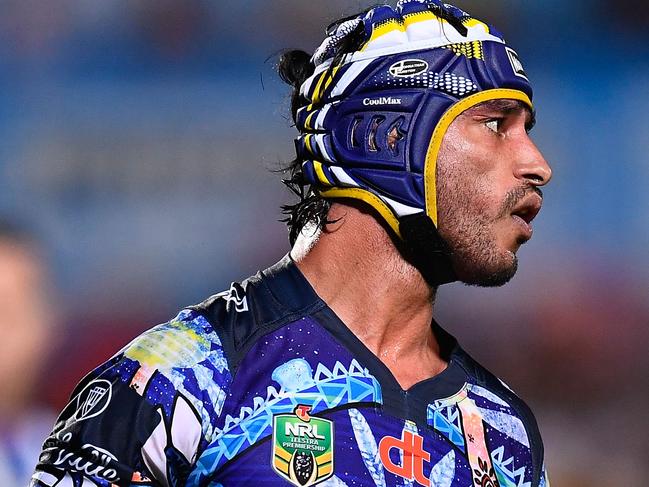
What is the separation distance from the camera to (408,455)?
7.86ft

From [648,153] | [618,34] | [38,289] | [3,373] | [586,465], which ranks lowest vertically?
[586,465]

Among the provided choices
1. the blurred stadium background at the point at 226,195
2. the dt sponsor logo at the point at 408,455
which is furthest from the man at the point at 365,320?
the blurred stadium background at the point at 226,195

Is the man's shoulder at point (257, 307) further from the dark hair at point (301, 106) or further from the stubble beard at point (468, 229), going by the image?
the stubble beard at point (468, 229)

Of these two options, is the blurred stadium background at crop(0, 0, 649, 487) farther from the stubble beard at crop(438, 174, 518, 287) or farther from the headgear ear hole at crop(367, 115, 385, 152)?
the stubble beard at crop(438, 174, 518, 287)

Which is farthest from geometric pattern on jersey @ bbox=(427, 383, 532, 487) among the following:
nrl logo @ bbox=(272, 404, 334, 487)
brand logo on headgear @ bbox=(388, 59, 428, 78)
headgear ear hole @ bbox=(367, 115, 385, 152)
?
brand logo on headgear @ bbox=(388, 59, 428, 78)

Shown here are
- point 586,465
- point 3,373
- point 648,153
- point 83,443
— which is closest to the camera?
point 83,443

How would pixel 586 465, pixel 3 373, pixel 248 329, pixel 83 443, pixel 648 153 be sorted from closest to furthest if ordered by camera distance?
pixel 83 443 → pixel 248 329 → pixel 3 373 → pixel 586 465 → pixel 648 153

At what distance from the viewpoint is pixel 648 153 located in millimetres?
5227

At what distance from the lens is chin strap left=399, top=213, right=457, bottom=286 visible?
8.39ft

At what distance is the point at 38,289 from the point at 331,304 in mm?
2299

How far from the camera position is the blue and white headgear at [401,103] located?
258cm

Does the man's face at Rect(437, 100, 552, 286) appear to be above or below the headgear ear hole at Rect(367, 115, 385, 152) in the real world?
below

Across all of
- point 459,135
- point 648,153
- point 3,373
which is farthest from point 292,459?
point 648,153

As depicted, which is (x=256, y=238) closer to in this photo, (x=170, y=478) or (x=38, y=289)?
(x=38, y=289)
